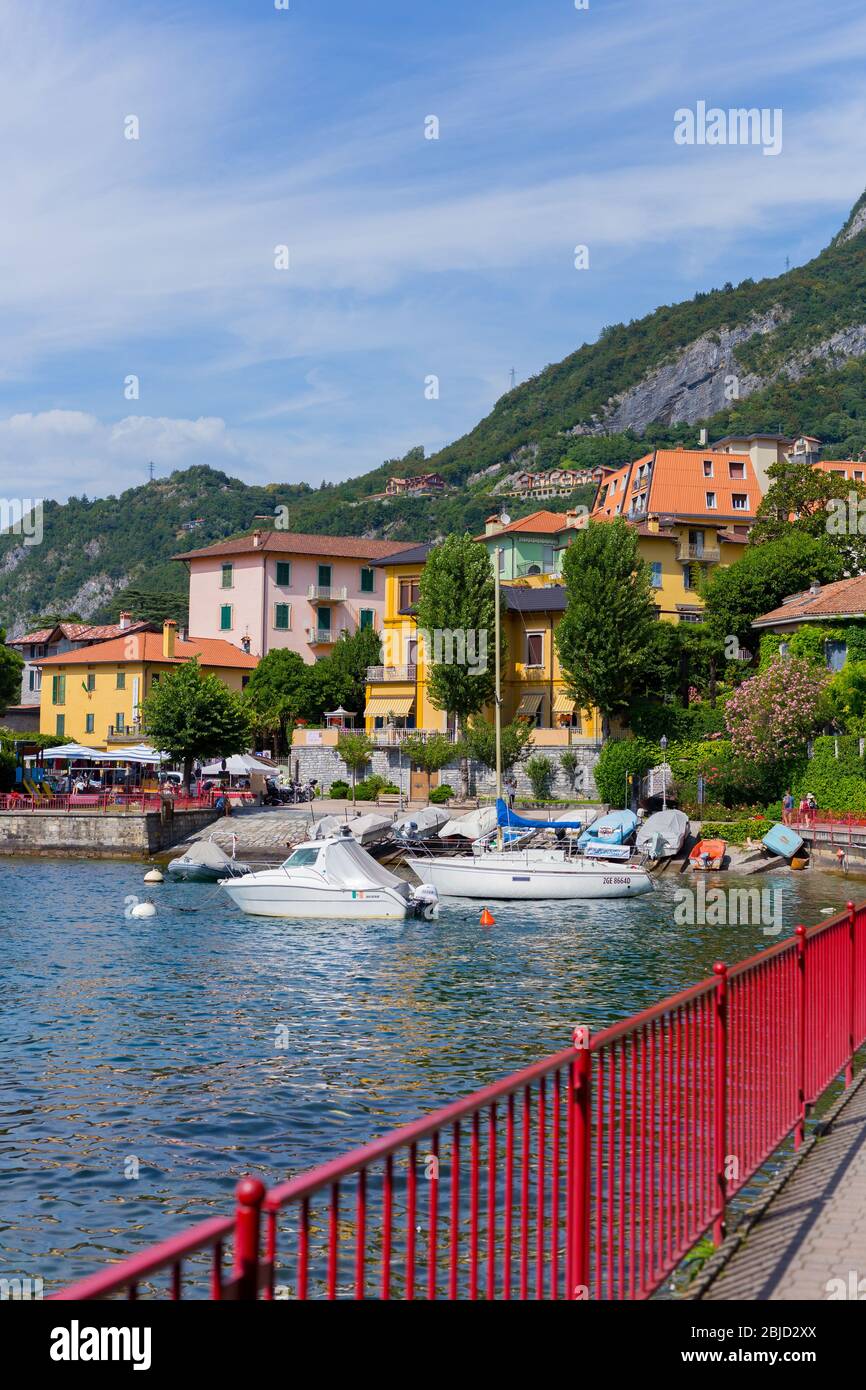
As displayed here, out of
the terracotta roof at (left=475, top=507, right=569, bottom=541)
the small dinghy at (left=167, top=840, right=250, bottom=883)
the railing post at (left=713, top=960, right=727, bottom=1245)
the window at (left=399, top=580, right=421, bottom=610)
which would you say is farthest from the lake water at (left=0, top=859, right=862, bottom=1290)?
the terracotta roof at (left=475, top=507, right=569, bottom=541)

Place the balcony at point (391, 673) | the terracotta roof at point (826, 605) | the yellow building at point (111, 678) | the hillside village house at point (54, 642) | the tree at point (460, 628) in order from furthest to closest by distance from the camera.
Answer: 1. the hillside village house at point (54, 642)
2. the yellow building at point (111, 678)
3. the balcony at point (391, 673)
4. the tree at point (460, 628)
5. the terracotta roof at point (826, 605)

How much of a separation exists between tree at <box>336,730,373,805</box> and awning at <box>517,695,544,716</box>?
346 inches

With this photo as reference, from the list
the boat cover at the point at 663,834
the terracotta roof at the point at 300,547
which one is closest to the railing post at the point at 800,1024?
the boat cover at the point at 663,834

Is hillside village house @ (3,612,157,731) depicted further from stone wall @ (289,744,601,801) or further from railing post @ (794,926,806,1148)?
railing post @ (794,926,806,1148)

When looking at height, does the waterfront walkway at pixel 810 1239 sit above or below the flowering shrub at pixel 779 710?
below

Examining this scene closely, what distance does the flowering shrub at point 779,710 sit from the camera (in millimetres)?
52438

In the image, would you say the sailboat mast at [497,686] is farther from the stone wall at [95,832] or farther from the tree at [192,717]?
the stone wall at [95,832]

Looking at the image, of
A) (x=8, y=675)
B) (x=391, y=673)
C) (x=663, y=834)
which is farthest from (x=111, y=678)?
(x=663, y=834)

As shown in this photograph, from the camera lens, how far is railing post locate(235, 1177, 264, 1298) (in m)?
3.80

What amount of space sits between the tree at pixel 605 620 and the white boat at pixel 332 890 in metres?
29.5

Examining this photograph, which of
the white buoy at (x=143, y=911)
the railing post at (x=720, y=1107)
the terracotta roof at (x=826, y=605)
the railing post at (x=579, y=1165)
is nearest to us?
the railing post at (x=579, y=1165)

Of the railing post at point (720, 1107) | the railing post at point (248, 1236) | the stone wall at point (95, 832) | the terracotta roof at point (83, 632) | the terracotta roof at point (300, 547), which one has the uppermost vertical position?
the terracotta roof at point (300, 547)
